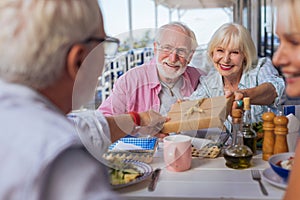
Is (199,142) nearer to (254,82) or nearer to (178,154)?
(178,154)

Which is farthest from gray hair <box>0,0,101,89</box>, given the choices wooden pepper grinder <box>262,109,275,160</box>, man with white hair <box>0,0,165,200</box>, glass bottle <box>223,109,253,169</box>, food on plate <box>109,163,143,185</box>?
wooden pepper grinder <box>262,109,275,160</box>

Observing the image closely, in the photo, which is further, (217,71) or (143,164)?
(217,71)

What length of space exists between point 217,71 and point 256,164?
84cm

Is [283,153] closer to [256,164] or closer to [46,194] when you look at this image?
[256,164]

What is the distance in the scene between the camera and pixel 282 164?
980 millimetres

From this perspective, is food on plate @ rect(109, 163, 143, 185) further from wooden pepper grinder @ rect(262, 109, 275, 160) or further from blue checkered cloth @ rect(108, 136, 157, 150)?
wooden pepper grinder @ rect(262, 109, 275, 160)

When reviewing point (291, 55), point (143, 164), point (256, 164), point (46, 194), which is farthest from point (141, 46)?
point (46, 194)

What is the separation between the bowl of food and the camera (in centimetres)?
94

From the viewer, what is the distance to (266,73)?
1890mm

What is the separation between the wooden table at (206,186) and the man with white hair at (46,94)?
0.40 m

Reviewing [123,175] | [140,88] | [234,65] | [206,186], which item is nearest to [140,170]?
[123,175]

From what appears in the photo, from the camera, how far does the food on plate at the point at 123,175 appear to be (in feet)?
3.21

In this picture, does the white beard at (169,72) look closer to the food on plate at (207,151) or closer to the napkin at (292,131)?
the food on plate at (207,151)

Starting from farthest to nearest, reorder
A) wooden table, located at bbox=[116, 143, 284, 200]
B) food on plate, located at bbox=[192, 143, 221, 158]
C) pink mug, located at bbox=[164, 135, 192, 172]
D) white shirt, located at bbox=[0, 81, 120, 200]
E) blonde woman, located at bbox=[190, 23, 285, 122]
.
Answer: blonde woman, located at bbox=[190, 23, 285, 122] → food on plate, located at bbox=[192, 143, 221, 158] → pink mug, located at bbox=[164, 135, 192, 172] → wooden table, located at bbox=[116, 143, 284, 200] → white shirt, located at bbox=[0, 81, 120, 200]
